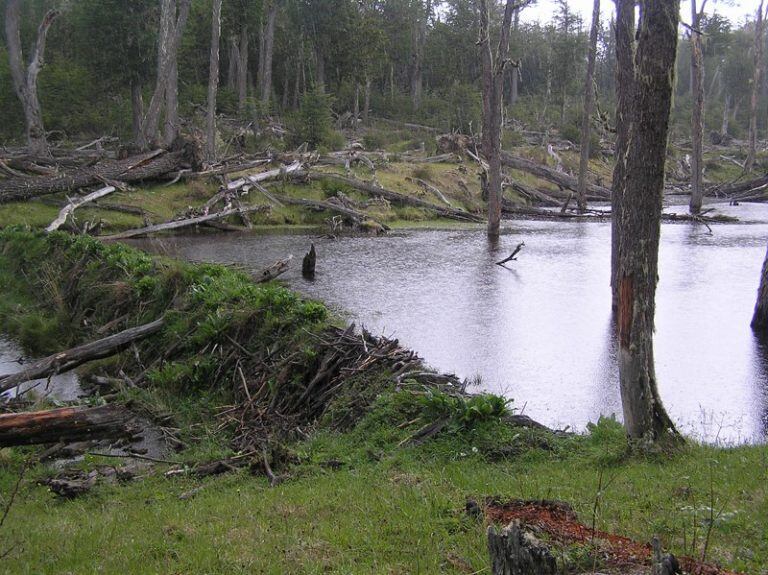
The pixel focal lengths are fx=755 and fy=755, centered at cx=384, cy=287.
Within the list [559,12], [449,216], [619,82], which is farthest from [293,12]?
[619,82]

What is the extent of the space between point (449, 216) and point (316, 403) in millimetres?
22931

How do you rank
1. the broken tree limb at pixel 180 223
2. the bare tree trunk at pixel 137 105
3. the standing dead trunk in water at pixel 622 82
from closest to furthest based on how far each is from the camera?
the standing dead trunk in water at pixel 622 82, the broken tree limb at pixel 180 223, the bare tree trunk at pixel 137 105

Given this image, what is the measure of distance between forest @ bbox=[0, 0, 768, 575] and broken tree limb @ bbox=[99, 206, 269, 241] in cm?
12

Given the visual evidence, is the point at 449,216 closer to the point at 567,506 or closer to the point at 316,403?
the point at 316,403

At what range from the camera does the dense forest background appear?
36.6 metres

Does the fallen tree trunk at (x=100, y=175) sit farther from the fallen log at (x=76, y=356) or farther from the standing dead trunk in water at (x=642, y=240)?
the standing dead trunk in water at (x=642, y=240)

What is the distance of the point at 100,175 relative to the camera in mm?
26016

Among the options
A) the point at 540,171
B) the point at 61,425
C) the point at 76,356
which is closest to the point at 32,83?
the point at 76,356

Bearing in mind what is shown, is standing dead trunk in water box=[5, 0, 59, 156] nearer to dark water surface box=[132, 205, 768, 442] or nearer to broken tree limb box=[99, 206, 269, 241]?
broken tree limb box=[99, 206, 269, 241]

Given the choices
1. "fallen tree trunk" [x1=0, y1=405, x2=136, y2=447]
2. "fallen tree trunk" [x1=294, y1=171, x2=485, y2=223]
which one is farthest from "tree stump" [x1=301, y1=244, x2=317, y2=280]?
"fallen tree trunk" [x1=294, y1=171, x2=485, y2=223]

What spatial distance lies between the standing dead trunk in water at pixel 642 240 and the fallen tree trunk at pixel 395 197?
2349 centimetres

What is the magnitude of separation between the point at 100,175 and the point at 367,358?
19.4m

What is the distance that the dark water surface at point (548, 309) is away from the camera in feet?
34.1

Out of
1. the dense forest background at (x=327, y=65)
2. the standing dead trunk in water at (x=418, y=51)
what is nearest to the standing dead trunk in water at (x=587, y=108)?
the dense forest background at (x=327, y=65)
